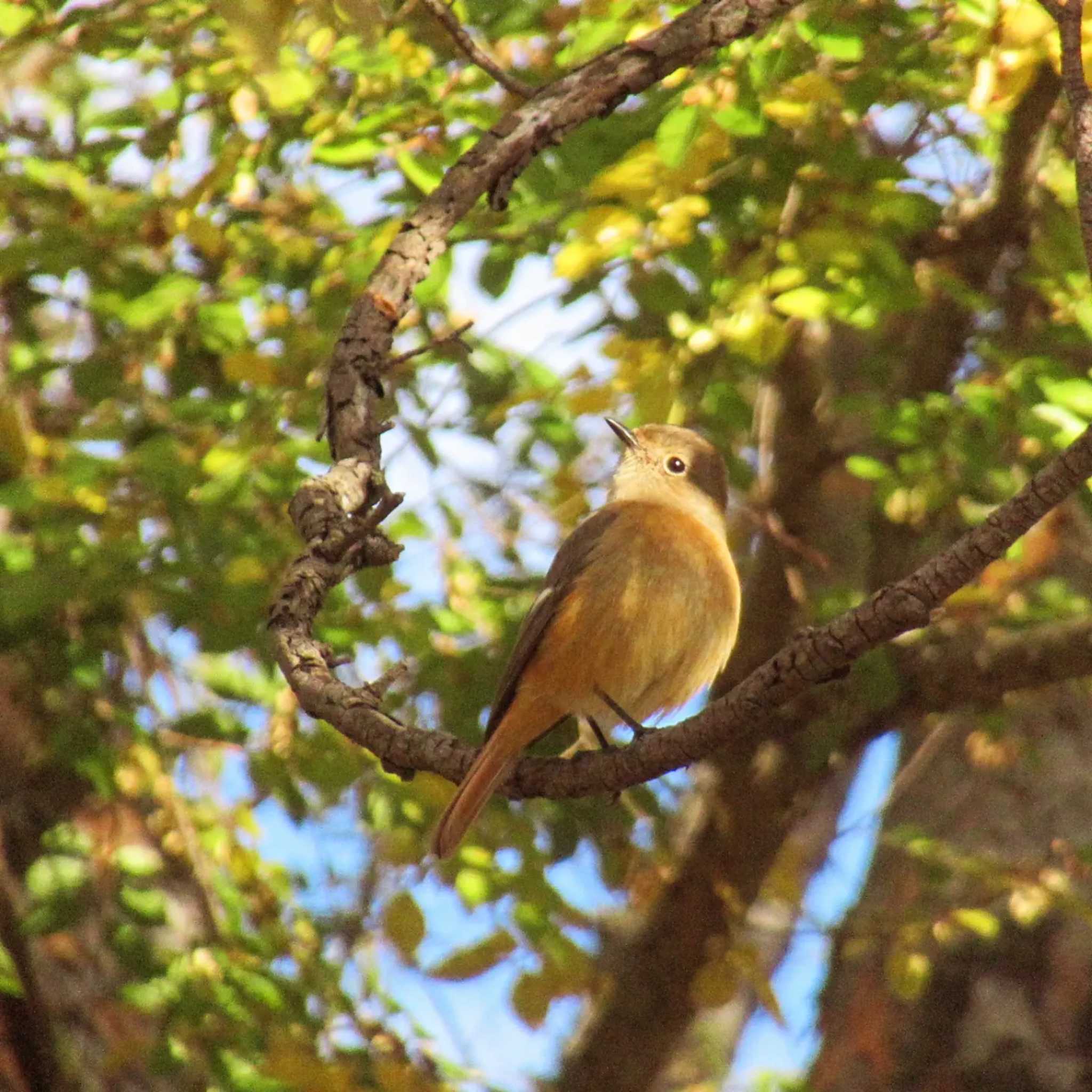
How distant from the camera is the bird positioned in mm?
4152

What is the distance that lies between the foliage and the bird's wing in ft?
1.24

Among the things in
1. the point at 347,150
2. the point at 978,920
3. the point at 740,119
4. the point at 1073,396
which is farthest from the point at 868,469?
the point at 347,150

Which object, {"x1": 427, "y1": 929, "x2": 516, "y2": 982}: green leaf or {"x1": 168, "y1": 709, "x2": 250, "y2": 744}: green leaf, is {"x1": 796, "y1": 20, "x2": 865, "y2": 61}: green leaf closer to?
{"x1": 168, "y1": 709, "x2": 250, "y2": 744}: green leaf

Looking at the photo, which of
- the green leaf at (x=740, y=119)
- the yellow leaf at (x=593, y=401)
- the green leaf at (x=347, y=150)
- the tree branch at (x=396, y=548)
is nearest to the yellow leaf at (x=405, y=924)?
the yellow leaf at (x=593, y=401)

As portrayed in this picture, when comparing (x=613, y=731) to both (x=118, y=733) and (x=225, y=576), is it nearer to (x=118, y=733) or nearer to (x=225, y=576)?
(x=225, y=576)

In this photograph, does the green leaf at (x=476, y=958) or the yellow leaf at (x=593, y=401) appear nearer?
the yellow leaf at (x=593, y=401)

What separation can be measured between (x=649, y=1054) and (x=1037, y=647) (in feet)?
7.42

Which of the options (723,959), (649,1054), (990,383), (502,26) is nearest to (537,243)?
(502,26)

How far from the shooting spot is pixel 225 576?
14.9 ft

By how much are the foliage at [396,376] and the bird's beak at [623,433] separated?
167mm

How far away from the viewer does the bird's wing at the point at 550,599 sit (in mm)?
4090

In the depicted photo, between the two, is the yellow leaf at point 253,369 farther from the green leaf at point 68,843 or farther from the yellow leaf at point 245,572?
the green leaf at point 68,843

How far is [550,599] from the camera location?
14.2 feet

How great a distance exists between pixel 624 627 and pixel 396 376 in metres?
1.29
